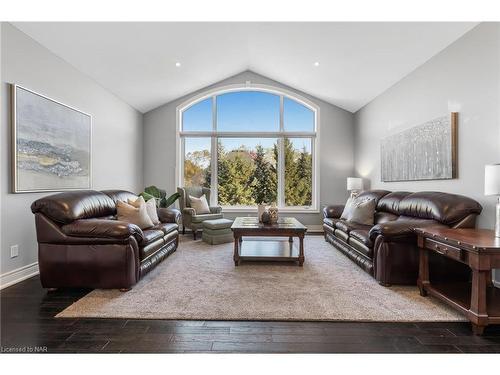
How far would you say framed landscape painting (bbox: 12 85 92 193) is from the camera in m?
3.08

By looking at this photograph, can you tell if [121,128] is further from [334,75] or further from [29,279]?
[334,75]

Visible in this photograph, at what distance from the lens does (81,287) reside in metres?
2.87

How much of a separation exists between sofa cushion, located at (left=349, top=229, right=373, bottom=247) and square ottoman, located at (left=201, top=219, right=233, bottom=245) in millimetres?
2189

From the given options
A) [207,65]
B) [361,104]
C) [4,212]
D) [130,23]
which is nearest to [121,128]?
[207,65]

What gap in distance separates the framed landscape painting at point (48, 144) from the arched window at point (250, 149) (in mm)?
2649

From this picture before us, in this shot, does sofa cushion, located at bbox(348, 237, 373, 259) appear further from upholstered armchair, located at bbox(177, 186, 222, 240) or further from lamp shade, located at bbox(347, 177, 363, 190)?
upholstered armchair, located at bbox(177, 186, 222, 240)

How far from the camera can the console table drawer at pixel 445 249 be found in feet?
7.25

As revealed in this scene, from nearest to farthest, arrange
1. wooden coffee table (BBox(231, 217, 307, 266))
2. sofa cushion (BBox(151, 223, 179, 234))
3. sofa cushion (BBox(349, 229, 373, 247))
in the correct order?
sofa cushion (BBox(349, 229, 373, 247)), wooden coffee table (BBox(231, 217, 307, 266)), sofa cushion (BBox(151, 223, 179, 234))

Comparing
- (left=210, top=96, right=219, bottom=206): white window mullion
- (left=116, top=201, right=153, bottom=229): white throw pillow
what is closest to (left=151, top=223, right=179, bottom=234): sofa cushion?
(left=116, top=201, right=153, bottom=229): white throw pillow

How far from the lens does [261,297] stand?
268cm

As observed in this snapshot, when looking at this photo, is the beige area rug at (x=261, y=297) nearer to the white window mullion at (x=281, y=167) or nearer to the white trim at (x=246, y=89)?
the white window mullion at (x=281, y=167)

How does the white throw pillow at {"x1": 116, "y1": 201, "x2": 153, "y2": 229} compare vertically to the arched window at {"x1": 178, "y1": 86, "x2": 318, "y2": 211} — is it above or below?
below

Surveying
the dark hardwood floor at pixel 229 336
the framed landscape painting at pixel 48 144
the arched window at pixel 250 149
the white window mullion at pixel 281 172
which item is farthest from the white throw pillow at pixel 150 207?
the white window mullion at pixel 281 172

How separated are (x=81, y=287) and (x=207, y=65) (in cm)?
436
